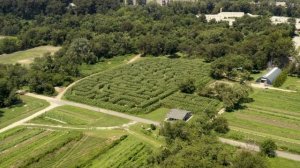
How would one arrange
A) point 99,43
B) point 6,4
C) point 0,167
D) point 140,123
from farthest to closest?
point 6,4, point 99,43, point 140,123, point 0,167

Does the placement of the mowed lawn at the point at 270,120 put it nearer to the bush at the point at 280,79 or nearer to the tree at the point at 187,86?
the bush at the point at 280,79

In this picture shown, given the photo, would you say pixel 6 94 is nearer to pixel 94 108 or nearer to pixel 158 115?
pixel 94 108

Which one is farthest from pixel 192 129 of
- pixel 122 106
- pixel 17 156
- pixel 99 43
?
pixel 99 43

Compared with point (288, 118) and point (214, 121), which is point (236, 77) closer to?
point (288, 118)

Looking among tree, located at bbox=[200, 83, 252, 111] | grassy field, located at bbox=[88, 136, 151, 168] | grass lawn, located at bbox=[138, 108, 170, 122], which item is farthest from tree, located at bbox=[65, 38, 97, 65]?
grassy field, located at bbox=[88, 136, 151, 168]

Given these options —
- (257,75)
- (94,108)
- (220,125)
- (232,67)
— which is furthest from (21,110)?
(257,75)

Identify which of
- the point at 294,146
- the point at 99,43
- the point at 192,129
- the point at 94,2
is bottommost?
the point at 294,146

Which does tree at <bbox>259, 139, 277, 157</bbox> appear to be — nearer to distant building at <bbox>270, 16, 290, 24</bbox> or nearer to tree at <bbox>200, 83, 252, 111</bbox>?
tree at <bbox>200, 83, 252, 111</bbox>
